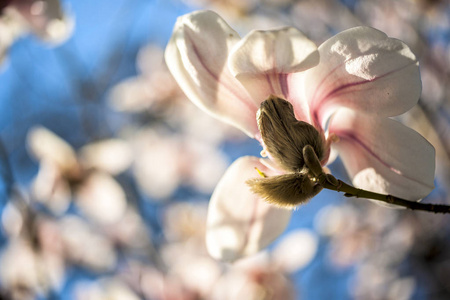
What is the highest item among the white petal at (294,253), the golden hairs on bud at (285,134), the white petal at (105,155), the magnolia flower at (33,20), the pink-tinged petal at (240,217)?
the magnolia flower at (33,20)

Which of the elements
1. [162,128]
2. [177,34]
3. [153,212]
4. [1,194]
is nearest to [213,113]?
[177,34]

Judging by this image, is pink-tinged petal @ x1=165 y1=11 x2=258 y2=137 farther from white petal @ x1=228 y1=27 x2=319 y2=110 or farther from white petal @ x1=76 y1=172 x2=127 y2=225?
white petal @ x1=76 y1=172 x2=127 y2=225

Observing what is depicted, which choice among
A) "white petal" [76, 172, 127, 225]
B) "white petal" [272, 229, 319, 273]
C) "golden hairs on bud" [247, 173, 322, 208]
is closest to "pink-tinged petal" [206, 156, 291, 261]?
"golden hairs on bud" [247, 173, 322, 208]

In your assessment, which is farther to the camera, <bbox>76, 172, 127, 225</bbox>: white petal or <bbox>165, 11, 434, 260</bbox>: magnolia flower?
<bbox>76, 172, 127, 225</bbox>: white petal

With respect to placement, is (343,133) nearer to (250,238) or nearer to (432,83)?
(250,238)

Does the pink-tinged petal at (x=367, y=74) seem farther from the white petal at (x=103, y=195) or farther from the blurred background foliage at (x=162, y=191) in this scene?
the white petal at (x=103, y=195)

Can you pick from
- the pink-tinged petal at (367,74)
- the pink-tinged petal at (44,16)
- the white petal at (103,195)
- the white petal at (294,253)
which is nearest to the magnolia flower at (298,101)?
the pink-tinged petal at (367,74)
